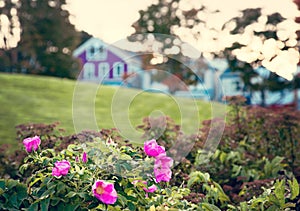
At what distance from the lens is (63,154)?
222cm

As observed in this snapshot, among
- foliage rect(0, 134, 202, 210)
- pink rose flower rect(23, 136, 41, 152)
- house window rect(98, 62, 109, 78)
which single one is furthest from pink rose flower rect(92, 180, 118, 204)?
house window rect(98, 62, 109, 78)

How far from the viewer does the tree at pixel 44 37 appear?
50.4 feet

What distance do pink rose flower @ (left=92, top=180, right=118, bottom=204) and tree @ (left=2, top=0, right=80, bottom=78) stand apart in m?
13.5

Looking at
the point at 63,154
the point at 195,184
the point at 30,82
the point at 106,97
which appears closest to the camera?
the point at 63,154

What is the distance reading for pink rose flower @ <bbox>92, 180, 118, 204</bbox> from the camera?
1.86 meters

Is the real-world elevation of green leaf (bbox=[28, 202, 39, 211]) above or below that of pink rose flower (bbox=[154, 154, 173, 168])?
below

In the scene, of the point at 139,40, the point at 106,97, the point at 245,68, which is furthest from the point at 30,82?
the point at 139,40

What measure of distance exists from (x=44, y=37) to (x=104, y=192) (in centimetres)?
1503

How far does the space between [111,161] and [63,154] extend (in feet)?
0.89

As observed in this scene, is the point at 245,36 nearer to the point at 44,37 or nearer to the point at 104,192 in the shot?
the point at 104,192

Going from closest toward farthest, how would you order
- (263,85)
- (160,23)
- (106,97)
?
(106,97), (263,85), (160,23)

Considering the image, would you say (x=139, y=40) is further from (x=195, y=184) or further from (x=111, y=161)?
(x=111, y=161)

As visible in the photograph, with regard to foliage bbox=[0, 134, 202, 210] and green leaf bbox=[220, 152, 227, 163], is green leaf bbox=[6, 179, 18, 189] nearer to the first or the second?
foliage bbox=[0, 134, 202, 210]

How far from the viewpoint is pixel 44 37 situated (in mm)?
16375
